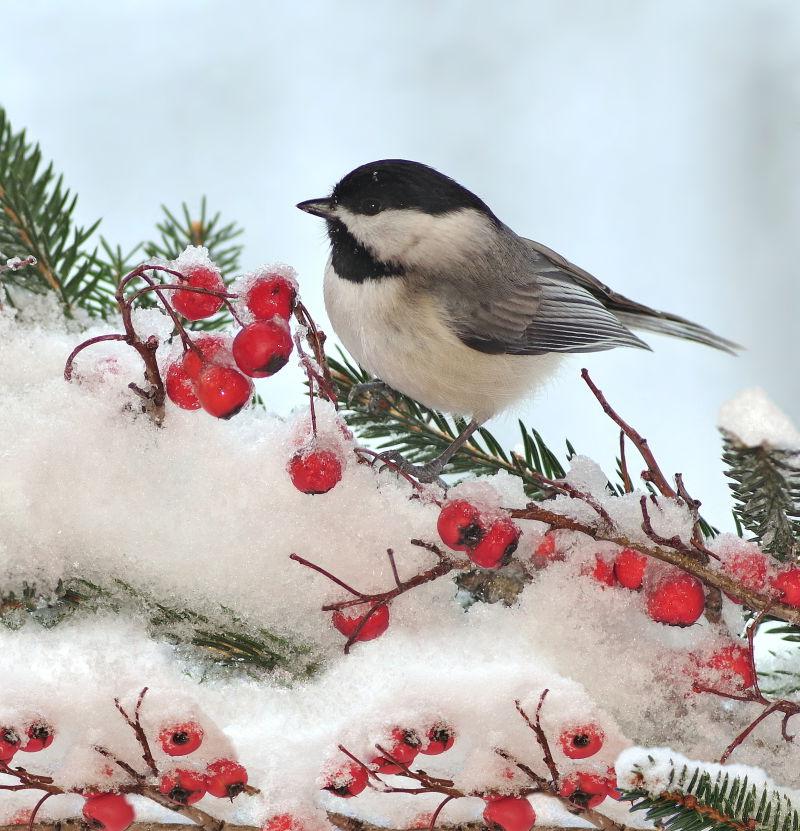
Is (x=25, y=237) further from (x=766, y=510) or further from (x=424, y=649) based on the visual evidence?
(x=766, y=510)

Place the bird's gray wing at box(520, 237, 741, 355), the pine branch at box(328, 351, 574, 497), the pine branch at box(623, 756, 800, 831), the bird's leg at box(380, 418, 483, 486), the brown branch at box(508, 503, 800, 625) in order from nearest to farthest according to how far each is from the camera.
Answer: the pine branch at box(623, 756, 800, 831) → the brown branch at box(508, 503, 800, 625) → the bird's leg at box(380, 418, 483, 486) → the pine branch at box(328, 351, 574, 497) → the bird's gray wing at box(520, 237, 741, 355)

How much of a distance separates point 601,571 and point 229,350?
379 mm

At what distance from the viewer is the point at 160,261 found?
1.13 meters

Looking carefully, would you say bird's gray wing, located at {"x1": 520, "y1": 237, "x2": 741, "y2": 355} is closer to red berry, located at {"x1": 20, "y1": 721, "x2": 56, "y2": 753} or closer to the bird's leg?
the bird's leg

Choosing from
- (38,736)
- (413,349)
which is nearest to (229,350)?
(38,736)

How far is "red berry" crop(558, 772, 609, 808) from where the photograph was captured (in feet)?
2.41

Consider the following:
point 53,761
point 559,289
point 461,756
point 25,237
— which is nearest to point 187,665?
point 53,761

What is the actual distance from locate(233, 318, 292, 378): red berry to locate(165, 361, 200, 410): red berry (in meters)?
0.05

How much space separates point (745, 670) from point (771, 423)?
0.68 feet

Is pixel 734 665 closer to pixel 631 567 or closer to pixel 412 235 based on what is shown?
pixel 631 567

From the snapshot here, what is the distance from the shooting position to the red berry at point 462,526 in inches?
30.2

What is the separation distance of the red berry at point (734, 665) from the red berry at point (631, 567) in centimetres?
9

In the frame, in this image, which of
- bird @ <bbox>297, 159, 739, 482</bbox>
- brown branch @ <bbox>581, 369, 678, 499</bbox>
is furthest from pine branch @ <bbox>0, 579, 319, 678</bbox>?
bird @ <bbox>297, 159, 739, 482</bbox>

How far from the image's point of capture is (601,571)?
32.2 inches
